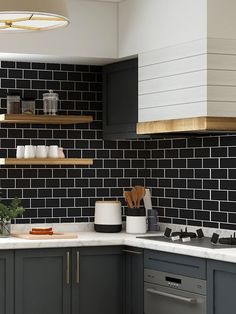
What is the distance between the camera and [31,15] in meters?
3.91

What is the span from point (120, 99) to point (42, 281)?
4.88 ft

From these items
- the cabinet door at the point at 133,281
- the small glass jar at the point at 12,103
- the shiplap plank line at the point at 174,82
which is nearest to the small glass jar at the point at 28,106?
the small glass jar at the point at 12,103

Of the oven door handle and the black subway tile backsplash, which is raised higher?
the black subway tile backsplash

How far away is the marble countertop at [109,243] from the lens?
505 cm

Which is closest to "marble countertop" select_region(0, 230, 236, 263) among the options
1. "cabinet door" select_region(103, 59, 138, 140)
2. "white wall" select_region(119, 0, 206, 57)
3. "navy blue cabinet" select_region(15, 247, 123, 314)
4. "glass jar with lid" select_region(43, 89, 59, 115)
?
"navy blue cabinet" select_region(15, 247, 123, 314)

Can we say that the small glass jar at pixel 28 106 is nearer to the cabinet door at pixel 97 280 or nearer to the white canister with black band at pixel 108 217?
the white canister with black band at pixel 108 217

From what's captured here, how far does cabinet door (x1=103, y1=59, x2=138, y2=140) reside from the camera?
20.1ft

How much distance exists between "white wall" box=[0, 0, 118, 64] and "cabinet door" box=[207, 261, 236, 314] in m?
2.01

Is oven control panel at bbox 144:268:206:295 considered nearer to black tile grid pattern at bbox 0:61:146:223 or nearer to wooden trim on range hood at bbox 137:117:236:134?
wooden trim on range hood at bbox 137:117:236:134

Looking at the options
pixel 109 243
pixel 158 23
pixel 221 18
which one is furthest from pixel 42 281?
pixel 221 18

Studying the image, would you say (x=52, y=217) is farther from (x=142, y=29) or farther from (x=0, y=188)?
(x=142, y=29)

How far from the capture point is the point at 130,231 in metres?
6.30

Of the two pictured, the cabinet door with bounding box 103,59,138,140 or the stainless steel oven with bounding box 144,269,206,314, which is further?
the cabinet door with bounding box 103,59,138,140

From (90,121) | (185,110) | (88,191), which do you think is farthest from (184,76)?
(88,191)
